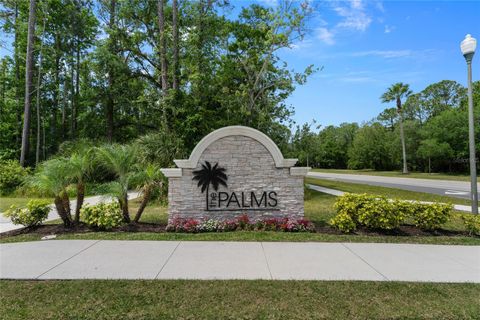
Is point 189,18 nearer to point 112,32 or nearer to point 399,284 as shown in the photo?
point 112,32

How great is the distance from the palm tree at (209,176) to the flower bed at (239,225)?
779mm

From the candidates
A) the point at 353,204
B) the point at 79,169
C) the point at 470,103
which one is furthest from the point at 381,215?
the point at 79,169

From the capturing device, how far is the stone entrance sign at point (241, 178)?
689 cm

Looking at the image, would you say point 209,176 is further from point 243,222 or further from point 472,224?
point 472,224

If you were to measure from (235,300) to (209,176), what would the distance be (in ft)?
12.9

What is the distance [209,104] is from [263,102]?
308 cm

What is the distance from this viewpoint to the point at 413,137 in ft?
135

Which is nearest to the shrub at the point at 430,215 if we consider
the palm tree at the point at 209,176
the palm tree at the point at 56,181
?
the palm tree at the point at 209,176

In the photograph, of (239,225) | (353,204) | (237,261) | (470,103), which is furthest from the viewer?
(470,103)

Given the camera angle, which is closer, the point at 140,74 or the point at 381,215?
the point at 381,215

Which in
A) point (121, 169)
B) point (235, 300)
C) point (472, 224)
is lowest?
point (235, 300)

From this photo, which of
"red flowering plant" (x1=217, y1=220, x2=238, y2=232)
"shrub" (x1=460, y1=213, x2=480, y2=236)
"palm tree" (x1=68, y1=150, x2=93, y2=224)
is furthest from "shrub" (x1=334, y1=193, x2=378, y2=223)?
"palm tree" (x1=68, y1=150, x2=93, y2=224)

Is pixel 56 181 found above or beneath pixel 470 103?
beneath

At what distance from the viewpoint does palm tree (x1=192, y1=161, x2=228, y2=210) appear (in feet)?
22.6
